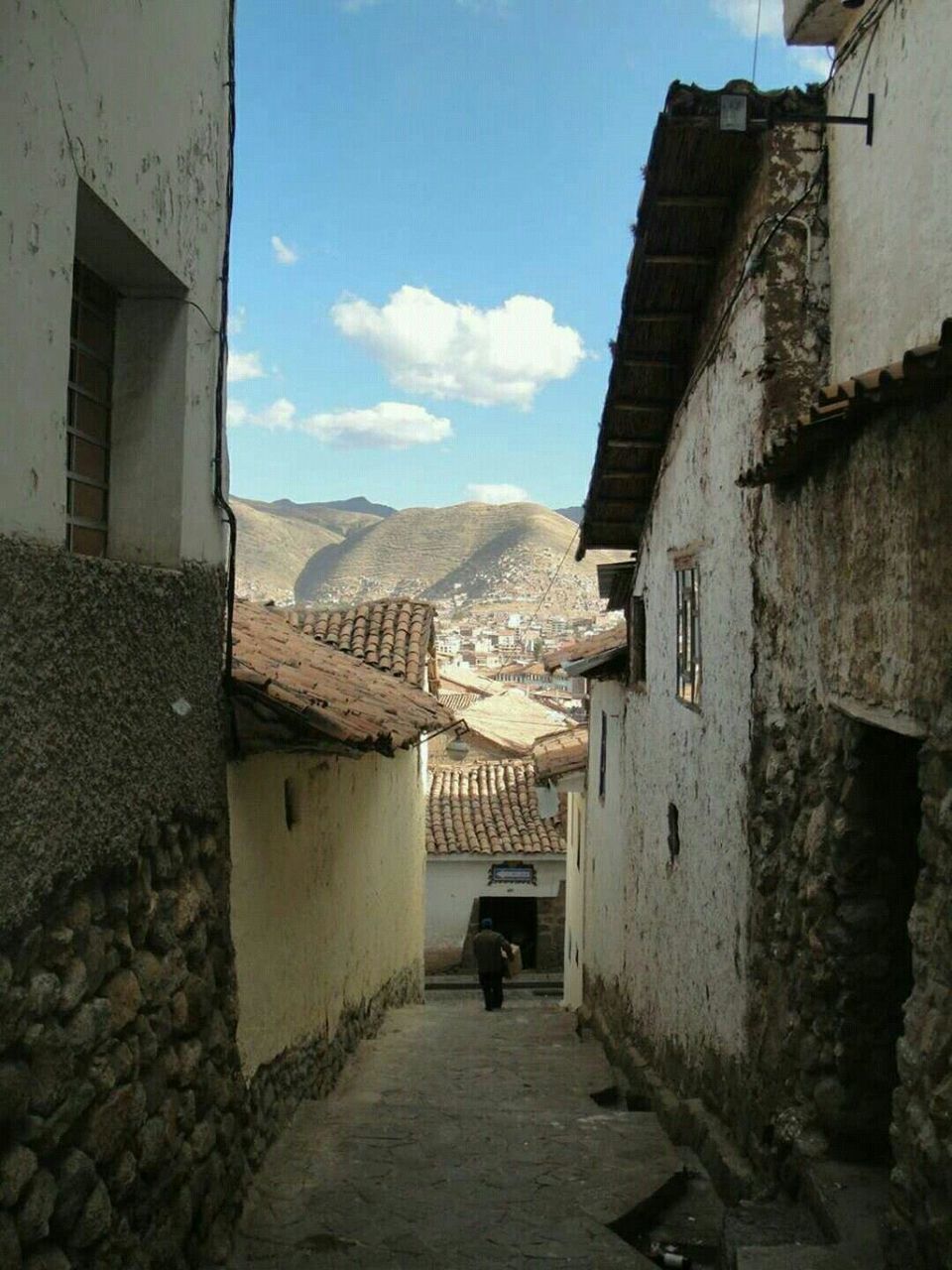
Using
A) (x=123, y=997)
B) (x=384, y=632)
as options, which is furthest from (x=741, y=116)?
(x=384, y=632)

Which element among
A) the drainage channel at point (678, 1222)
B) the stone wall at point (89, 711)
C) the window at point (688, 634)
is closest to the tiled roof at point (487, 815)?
the window at point (688, 634)

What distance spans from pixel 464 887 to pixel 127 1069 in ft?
74.3

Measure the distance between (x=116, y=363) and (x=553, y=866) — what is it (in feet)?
73.8

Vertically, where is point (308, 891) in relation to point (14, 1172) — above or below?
above

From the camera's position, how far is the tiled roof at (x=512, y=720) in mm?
34719

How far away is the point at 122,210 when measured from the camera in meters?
4.40

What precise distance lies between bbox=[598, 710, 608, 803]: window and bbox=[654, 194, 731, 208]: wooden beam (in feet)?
24.7

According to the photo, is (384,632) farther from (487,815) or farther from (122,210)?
(487,815)

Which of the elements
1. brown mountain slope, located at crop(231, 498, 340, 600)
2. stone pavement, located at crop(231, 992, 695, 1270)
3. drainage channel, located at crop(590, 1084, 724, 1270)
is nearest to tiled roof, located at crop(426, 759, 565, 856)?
stone pavement, located at crop(231, 992, 695, 1270)

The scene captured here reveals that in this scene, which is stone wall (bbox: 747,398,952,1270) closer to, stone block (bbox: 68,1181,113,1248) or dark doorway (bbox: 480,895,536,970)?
stone block (bbox: 68,1181,113,1248)

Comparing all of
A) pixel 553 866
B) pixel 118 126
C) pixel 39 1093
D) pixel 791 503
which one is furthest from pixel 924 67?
pixel 553 866

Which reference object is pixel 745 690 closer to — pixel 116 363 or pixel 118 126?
pixel 116 363

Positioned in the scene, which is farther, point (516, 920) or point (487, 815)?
point (516, 920)

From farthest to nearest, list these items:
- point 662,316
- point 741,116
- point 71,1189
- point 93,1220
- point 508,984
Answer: point 508,984
point 662,316
point 741,116
point 93,1220
point 71,1189
